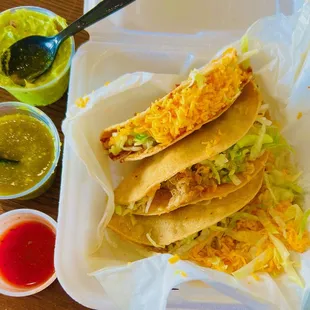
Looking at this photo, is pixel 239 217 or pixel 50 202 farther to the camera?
pixel 50 202

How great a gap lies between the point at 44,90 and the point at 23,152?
6.6 inches

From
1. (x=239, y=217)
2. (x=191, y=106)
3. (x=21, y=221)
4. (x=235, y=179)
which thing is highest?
(x=191, y=106)

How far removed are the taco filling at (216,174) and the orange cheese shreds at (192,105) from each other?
0.10 m

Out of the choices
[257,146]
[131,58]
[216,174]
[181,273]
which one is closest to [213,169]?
[216,174]

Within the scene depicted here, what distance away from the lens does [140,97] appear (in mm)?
1194

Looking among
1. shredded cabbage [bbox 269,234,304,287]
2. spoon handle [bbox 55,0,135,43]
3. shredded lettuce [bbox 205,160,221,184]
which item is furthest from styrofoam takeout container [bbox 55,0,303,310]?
shredded lettuce [bbox 205,160,221,184]

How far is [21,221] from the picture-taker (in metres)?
1.24

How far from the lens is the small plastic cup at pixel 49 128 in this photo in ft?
3.96

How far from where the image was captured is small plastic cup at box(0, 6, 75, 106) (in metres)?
1.27

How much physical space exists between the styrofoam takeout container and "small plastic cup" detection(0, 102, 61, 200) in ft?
0.36

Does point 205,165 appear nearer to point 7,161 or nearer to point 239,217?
point 239,217

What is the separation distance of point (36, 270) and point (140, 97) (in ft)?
1.59

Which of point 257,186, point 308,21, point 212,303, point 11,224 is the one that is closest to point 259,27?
point 308,21

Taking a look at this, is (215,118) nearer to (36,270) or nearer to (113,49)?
(113,49)
